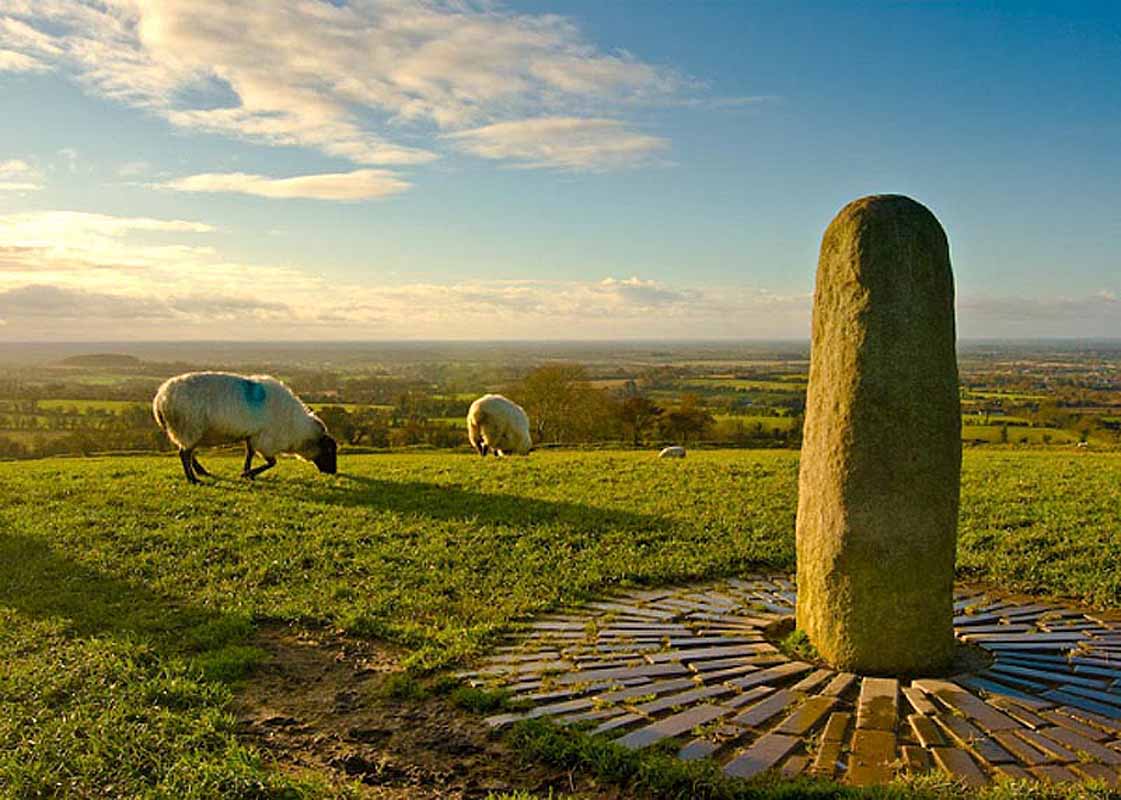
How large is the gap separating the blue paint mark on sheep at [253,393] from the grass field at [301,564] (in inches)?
69.6

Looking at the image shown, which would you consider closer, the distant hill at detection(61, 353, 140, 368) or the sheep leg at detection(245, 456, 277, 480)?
the sheep leg at detection(245, 456, 277, 480)

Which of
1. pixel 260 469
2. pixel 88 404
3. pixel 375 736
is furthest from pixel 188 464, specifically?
pixel 88 404

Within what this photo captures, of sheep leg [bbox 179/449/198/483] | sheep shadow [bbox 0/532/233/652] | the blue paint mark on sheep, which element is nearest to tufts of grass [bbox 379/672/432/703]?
sheep shadow [bbox 0/532/233/652]

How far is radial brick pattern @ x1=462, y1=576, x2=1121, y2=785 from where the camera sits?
494 centimetres

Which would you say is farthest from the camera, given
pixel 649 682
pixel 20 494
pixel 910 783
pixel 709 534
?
pixel 20 494

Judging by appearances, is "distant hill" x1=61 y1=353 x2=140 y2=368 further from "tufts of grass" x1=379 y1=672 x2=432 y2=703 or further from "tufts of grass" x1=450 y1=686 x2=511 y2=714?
"tufts of grass" x1=450 y1=686 x2=511 y2=714

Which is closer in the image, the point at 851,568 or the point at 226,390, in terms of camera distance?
the point at 851,568

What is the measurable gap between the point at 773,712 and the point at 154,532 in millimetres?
10035

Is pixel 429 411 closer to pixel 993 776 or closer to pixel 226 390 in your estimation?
pixel 226 390

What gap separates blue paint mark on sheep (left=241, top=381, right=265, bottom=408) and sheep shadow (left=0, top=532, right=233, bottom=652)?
7.89 m

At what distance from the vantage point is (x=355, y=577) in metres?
10.2

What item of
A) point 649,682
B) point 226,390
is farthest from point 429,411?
point 649,682

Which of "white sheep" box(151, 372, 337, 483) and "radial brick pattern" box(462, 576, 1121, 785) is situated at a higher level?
"white sheep" box(151, 372, 337, 483)

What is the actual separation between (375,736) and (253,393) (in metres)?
14.7
